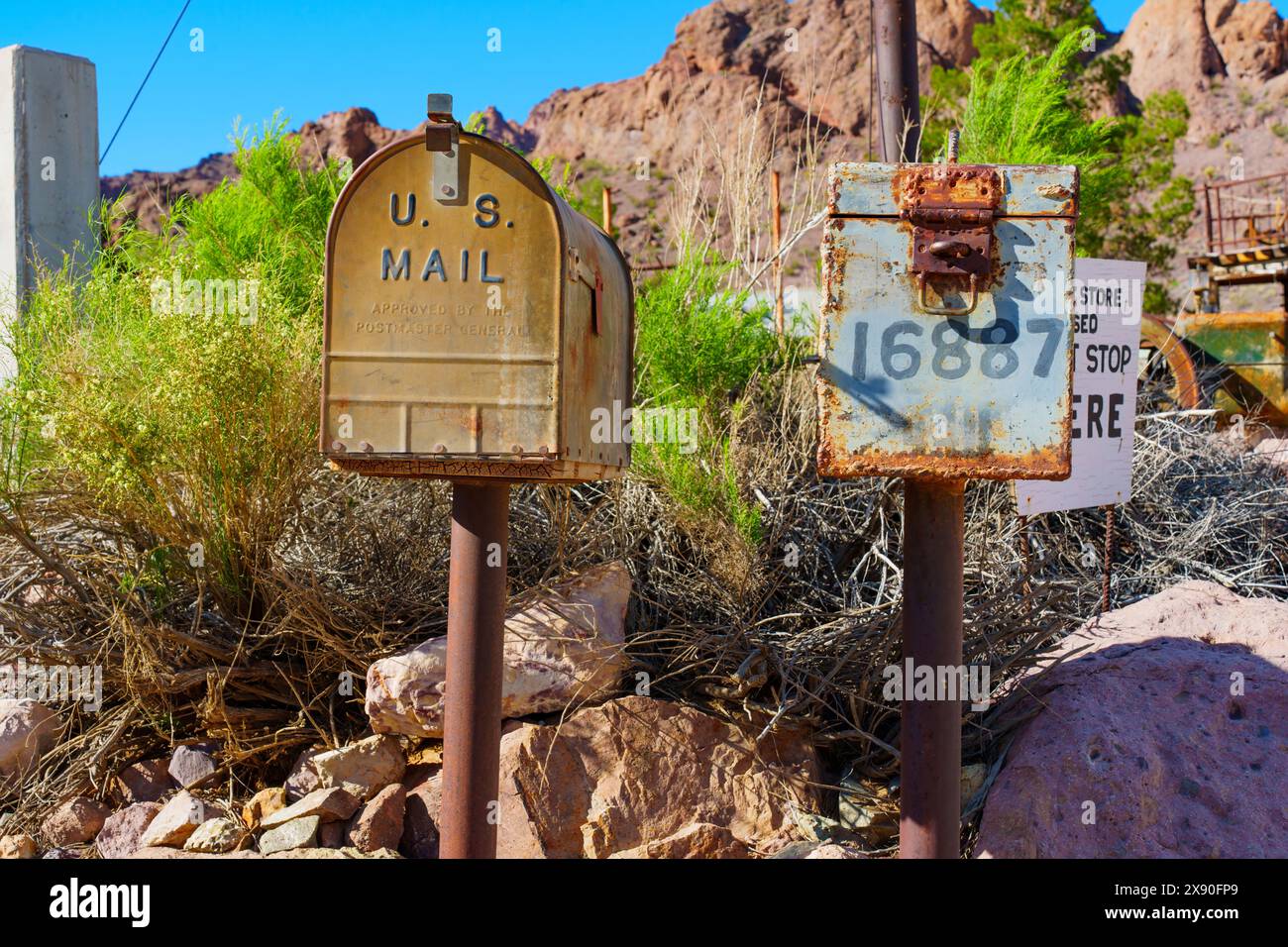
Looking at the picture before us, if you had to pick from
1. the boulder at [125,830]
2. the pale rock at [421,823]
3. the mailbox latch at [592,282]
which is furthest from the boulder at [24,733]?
the mailbox latch at [592,282]

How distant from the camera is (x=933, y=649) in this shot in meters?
Answer: 2.31

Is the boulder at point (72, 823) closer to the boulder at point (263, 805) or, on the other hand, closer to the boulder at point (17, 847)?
the boulder at point (17, 847)

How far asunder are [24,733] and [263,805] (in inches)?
34.5

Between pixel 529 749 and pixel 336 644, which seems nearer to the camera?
pixel 529 749

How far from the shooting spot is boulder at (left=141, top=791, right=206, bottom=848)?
10.1 ft

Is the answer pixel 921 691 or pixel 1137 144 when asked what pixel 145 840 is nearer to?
pixel 921 691

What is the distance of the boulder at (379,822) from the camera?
3074mm

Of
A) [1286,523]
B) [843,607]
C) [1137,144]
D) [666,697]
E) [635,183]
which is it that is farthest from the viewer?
[635,183]

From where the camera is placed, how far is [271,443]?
339 centimetres

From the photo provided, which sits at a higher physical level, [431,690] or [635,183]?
[635,183]

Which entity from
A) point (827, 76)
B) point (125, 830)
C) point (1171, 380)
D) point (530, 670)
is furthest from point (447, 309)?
point (827, 76)

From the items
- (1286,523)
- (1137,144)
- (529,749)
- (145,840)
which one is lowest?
(145,840)

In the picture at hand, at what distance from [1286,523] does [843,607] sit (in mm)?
2496

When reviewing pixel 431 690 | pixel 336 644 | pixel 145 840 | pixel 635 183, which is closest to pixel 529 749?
pixel 431 690
